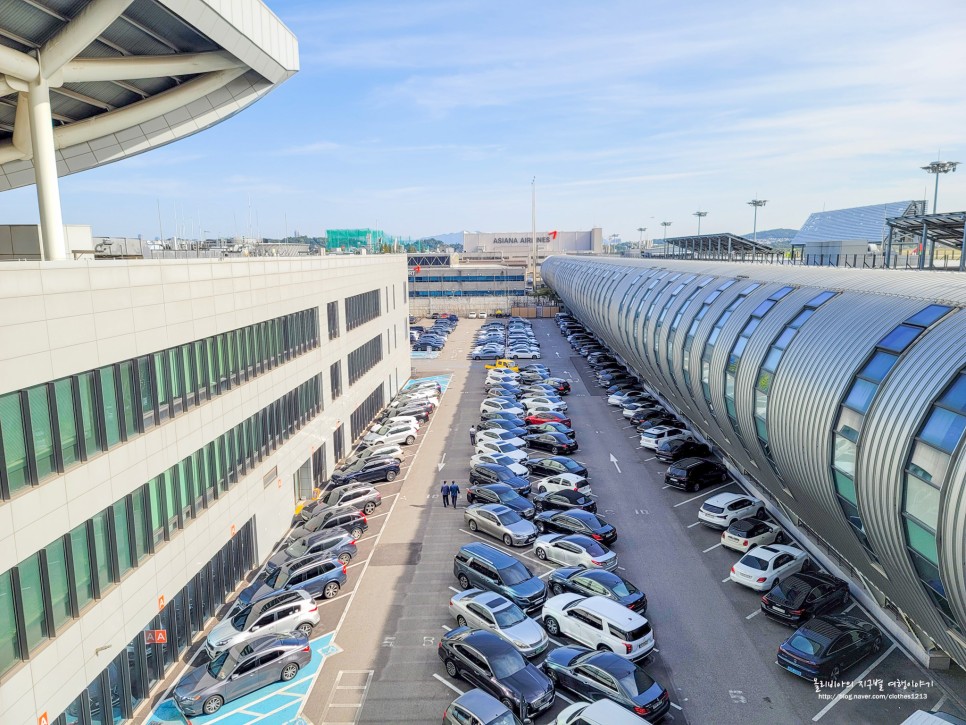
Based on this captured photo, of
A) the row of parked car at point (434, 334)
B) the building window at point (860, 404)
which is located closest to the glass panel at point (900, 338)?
the building window at point (860, 404)

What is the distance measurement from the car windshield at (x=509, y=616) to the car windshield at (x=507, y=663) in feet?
5.44

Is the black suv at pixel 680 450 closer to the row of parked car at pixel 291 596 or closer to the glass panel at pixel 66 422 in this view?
the row of parked car at pixel 291 596

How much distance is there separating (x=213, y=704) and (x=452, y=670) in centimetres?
614

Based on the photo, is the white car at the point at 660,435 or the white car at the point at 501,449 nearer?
the white car at the point at 501,449

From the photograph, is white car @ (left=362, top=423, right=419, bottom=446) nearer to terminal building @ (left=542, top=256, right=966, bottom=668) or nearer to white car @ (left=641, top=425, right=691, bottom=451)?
white car @ (left=641, top=425, right=691, bottom=451)

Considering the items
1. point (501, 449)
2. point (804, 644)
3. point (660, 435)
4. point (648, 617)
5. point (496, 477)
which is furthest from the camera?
point (660, 435)

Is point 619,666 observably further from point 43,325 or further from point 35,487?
point 43,325

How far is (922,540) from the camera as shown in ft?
37.4

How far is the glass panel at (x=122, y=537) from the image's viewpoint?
1559 centimetres

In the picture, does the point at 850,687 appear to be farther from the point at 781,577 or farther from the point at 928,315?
the point at 928,315

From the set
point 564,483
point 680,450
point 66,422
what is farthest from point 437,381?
point 66,422

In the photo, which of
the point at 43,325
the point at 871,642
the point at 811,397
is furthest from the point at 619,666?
the point at 43,325

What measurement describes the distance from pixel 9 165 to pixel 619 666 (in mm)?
29831

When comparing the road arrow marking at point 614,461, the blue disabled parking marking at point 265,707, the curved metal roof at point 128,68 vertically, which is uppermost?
the curved metal roof at point 128,68
